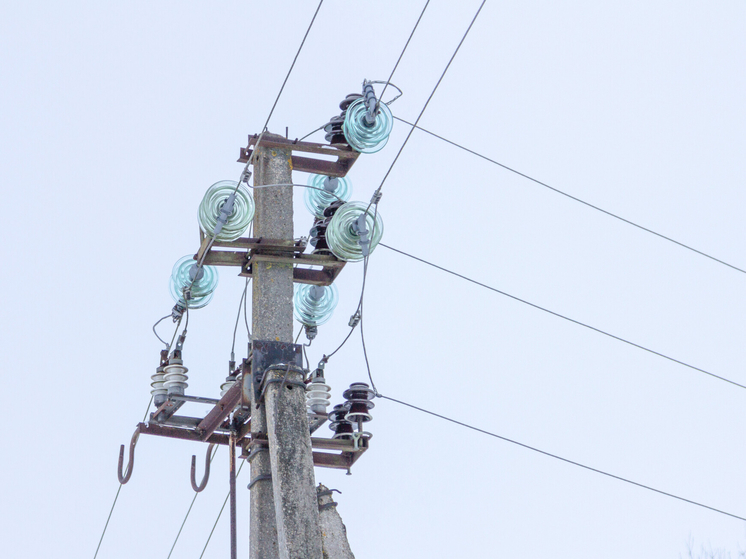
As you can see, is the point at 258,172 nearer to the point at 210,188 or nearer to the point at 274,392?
the point at 210,188

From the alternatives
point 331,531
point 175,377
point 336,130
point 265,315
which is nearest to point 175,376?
point 175,377

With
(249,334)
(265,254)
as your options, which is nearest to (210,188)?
(265,254)

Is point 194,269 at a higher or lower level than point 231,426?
higher

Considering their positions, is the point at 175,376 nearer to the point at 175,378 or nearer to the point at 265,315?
the point at 175,378

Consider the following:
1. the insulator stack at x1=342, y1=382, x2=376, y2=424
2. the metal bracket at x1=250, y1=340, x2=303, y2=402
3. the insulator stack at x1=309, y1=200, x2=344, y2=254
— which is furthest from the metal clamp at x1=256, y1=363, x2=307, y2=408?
the insulator stack at x1=309, y1=200, x2=344, y2=254

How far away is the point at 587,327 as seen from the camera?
10008mm

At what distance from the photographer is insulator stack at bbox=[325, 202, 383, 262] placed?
25.8 ft

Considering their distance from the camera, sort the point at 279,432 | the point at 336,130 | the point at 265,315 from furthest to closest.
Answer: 1. the point at 336,130
2. the point at 265,315
3. the point at 279,432

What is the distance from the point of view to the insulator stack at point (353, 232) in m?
7.86

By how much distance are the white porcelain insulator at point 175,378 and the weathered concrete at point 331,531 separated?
131 centimetres

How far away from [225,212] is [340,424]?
5.36ft

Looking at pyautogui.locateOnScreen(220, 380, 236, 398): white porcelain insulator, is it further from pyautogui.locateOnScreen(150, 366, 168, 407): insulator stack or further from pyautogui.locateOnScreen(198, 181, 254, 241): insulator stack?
pyautogui.locateOnScreen(198, 181, 254, 241): insulator stack

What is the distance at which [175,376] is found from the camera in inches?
314

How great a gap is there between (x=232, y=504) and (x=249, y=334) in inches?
50.7
